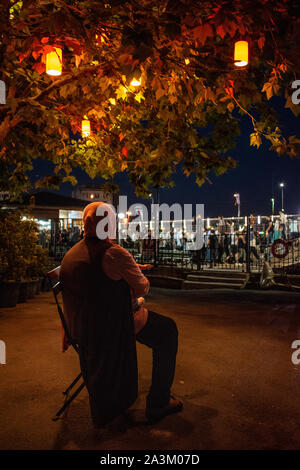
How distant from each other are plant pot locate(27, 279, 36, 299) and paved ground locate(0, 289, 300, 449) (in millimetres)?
2378

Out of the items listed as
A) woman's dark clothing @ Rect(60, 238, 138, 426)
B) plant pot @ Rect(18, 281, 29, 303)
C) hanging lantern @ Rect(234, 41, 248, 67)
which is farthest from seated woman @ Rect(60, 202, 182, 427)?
plant pot @ Rect(18, 281, 29, 303)

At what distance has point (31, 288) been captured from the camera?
1077cm

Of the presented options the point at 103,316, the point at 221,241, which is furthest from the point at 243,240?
the point at 103,316

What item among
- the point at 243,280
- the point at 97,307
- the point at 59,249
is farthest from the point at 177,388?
the point at 59,249

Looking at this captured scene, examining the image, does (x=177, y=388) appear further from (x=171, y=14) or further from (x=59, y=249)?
(x=59, y=249)

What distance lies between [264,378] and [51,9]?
5611 millimetres

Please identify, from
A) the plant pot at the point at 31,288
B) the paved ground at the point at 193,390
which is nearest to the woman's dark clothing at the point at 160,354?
the paved ground at the point at 193,390

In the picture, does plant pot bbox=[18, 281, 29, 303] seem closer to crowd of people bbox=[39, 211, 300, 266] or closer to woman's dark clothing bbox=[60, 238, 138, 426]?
crowd of people bbox=[39, 211, 300, 266]

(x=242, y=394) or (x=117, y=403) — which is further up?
(x=117, y=403)

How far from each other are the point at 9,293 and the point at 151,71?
678 cm

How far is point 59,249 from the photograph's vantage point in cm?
1792

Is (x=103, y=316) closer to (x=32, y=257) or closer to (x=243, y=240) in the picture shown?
(x=32, y=257)

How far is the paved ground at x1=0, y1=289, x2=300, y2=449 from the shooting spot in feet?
10.4

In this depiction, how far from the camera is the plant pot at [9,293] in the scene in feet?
29.9
